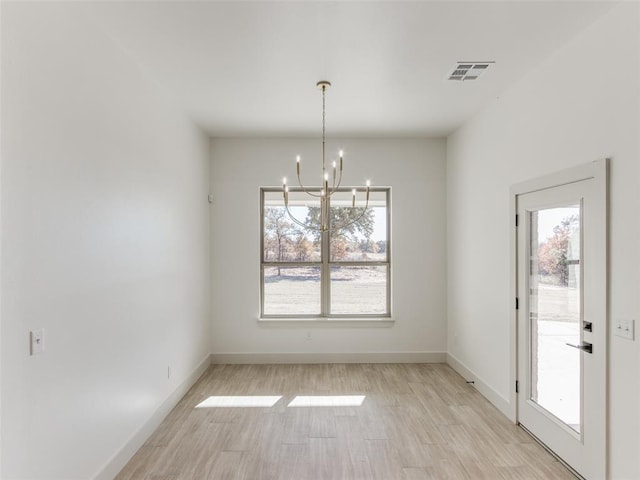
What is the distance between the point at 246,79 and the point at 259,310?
2.85 meters

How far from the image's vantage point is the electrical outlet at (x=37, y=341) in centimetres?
175

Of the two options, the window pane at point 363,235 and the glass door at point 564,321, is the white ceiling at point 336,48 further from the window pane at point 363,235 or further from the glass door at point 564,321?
the window pane at point 363,235

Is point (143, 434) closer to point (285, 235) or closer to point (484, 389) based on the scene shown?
point (285, 235)

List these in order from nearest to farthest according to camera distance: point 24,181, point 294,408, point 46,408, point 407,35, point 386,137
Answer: point 24,181, point 46,408, point 407,35, point 294,408, point 386,137

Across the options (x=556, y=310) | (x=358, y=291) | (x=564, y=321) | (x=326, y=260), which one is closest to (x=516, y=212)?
(x=556, y=310)

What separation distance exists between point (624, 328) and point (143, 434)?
3.27 metres

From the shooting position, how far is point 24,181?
67.8 inches

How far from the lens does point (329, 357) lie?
15.8 feet

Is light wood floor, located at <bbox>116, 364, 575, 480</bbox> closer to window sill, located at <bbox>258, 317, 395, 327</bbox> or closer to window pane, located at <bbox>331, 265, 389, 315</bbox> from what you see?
window sill, located at <bbox>258, 317, 395, 327</bbox>

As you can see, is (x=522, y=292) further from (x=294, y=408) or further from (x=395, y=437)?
(x=294, y=408)

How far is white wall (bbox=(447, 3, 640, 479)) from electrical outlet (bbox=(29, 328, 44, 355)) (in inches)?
119

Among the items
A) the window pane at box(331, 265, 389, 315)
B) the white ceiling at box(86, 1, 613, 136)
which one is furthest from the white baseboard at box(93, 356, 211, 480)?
the white ceiling at box(86, 1, 613, 136)

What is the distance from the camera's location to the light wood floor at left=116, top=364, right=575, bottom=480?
8.25ft

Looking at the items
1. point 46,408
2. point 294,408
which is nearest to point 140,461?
point 46,408
